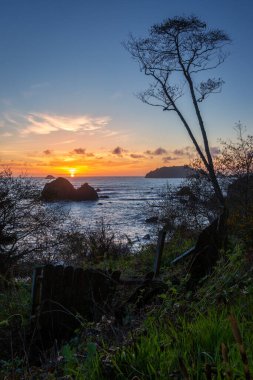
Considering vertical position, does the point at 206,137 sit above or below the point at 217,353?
above

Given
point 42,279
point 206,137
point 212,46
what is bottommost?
point 42,279

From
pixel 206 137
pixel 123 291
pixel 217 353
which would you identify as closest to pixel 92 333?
pixel 217 353

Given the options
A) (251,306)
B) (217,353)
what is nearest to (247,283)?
(251,306)

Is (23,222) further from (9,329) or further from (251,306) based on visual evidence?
(251,306)

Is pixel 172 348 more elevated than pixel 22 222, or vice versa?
pixel 172 348

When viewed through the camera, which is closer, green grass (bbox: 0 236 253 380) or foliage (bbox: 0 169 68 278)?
green grass (bbox: 0 236 253 380)

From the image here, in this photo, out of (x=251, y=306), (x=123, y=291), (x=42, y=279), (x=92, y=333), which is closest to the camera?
(x=251, y=306)

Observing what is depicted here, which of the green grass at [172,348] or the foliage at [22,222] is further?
the foliage at [22,222]

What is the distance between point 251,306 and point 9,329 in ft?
13.0

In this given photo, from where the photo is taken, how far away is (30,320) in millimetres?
5746

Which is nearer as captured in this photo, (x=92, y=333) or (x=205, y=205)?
(x=92, y=333)

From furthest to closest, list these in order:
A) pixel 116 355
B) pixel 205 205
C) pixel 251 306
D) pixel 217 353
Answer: pixel 205 205, pixel 251 306, pixel 116 355, pixel 217 353

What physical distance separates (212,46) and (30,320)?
19242 millimetres

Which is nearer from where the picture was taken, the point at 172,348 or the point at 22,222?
the point at 172,348
